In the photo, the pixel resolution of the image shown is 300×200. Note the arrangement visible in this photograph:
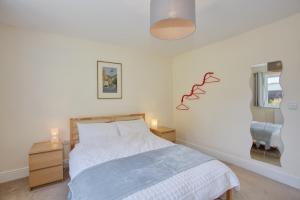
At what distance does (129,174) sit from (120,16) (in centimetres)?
201

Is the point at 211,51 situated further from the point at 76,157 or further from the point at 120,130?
the point at 76,157

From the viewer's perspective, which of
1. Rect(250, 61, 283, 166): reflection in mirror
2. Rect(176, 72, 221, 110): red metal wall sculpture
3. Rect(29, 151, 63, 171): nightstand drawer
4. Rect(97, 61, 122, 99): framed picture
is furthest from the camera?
Rect(176, 72, 221, 110): red metal wall sculpture

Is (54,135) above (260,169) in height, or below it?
above

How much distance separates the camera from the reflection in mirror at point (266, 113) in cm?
242

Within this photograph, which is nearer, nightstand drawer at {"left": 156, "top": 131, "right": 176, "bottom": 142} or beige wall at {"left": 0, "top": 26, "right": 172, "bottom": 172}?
beige wall at {"left": 0, "top": 26, "right": 172, "bottom": 172}

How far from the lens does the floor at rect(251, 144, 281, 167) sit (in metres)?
2.44

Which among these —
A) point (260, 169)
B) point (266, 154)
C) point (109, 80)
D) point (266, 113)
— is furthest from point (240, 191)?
point (109, 80)

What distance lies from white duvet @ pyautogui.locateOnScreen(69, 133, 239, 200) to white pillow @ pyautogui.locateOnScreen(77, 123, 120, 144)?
12cm

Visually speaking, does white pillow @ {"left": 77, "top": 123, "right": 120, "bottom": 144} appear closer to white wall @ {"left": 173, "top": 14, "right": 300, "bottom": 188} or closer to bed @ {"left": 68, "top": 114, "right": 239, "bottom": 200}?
bed @ {"left": 68, "top": 114, "right": 239, "bottom": 200}

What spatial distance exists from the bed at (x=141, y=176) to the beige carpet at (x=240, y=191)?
53 centimetres

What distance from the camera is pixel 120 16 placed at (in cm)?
221

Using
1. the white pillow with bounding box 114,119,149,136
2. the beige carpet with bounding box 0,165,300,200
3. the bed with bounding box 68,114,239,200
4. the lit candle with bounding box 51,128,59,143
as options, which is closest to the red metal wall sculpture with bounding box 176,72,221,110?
the white pillow with bounding box 114,119,149,136

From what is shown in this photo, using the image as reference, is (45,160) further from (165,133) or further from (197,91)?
(197,91)

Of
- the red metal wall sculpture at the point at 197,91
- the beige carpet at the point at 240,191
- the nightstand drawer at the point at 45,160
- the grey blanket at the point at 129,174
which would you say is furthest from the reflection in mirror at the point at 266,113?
the nightstand drawer at the point at 45,160
